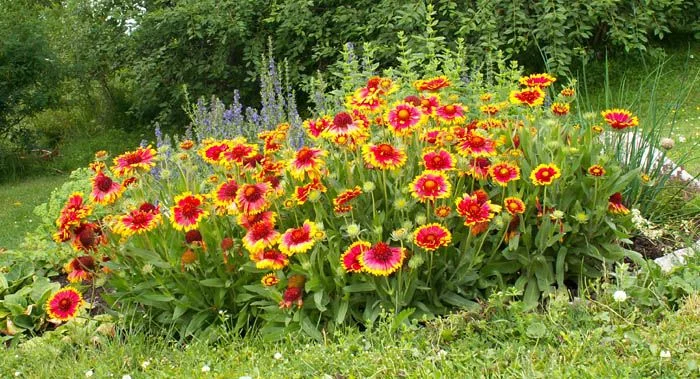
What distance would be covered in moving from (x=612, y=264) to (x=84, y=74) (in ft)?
28.2

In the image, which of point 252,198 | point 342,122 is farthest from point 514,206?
point 252,198

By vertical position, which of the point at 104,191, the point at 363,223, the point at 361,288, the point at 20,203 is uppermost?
the point at 104,191

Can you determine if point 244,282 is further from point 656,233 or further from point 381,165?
point 656,233

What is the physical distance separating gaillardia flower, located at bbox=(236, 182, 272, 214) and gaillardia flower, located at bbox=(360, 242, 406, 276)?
42 centimetres

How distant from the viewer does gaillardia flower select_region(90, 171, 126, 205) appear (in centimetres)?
277

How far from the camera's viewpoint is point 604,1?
24.4 ft

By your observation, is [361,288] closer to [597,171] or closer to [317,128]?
[317,128]

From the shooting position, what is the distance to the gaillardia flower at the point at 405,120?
270 centimetres

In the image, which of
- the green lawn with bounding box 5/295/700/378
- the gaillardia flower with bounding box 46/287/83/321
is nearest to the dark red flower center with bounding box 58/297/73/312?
the gaillardia flower with bounding box 46/287/83/321

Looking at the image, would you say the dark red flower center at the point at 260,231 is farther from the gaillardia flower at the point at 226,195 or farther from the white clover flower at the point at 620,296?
the white clover flower at the point at 620,296

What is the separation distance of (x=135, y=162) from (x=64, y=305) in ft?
1.93

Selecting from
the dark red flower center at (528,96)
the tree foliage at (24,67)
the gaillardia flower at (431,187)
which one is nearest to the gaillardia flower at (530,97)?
the dark red flower center at (528,96)

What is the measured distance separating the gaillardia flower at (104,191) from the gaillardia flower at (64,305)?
377 millimetres

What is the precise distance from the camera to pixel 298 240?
2551mm
